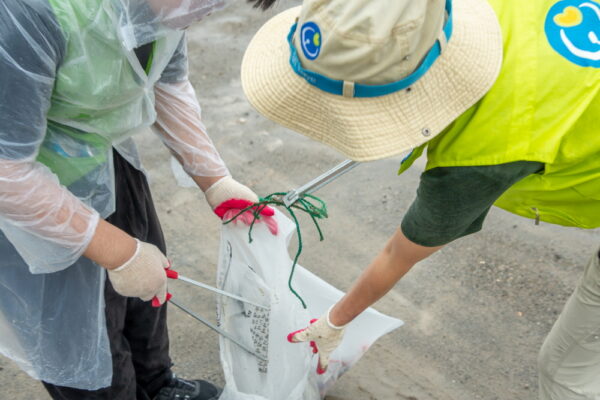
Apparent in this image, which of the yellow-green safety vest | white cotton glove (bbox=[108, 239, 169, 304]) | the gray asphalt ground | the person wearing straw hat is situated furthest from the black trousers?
the yellow-green safety vest

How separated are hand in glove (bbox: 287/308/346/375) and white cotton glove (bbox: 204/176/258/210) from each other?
15.1 inches

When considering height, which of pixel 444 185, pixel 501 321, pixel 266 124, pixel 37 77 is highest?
pixel 37 77

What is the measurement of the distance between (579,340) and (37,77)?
1433mm

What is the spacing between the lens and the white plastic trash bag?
175 centimetres

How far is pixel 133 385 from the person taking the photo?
1.75 meters

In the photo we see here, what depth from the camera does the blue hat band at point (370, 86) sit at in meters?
1.04

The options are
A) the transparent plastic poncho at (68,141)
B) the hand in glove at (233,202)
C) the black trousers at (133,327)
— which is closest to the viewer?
the transparent plastic poncho at (68,141)

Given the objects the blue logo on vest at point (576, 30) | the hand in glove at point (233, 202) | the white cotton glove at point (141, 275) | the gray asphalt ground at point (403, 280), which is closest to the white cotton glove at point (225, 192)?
the hand in glove at point (233, 202)

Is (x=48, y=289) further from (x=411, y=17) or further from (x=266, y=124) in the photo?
(x=266, y=124)

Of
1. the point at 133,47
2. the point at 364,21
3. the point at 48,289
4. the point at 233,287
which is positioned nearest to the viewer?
the point at 364,21

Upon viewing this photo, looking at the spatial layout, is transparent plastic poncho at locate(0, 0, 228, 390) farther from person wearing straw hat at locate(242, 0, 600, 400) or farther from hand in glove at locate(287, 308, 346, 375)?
hand in glove at locate(287, 308, 346, 375)

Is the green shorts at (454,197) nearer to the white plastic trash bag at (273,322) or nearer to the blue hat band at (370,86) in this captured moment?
the blue hat band at (370,86)

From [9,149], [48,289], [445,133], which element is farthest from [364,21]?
[48,289]

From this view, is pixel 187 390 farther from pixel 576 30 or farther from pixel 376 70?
pixel 576 30
